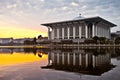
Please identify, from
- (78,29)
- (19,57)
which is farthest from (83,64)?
(78,29)

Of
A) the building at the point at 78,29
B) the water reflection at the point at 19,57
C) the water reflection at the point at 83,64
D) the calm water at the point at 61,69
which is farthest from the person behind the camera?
the building at the point at 78,29

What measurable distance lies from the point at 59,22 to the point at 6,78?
104m

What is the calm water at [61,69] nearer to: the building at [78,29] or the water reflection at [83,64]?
the water reflection at [83,64]

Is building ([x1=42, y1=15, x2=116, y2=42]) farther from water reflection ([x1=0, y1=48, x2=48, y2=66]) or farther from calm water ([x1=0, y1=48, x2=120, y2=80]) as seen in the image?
calm water ([x1=0, y1=48, x2=120, y2=80])

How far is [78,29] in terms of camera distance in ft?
356

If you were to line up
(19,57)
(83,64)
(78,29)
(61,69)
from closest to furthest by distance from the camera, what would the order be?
(61,69) < (83,64) < (19,57) < (78,29)

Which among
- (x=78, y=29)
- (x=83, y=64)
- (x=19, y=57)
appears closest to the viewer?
(x=83, y=64)

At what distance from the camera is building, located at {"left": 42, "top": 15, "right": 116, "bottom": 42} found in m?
102

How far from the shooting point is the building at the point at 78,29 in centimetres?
10179

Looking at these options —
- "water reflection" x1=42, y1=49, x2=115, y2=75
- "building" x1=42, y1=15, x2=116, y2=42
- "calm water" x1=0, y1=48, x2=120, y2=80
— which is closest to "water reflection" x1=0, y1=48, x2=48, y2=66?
"calm water" x1=0, y1=48, x2=120, y2=80

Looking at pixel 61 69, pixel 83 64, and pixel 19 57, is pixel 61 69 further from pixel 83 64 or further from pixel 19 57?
pixel 19 57

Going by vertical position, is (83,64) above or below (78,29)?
below

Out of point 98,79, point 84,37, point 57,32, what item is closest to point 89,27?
point 84,37

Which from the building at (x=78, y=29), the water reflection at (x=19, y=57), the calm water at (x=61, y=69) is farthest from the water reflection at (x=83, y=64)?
the building at (x=78, y=29)
